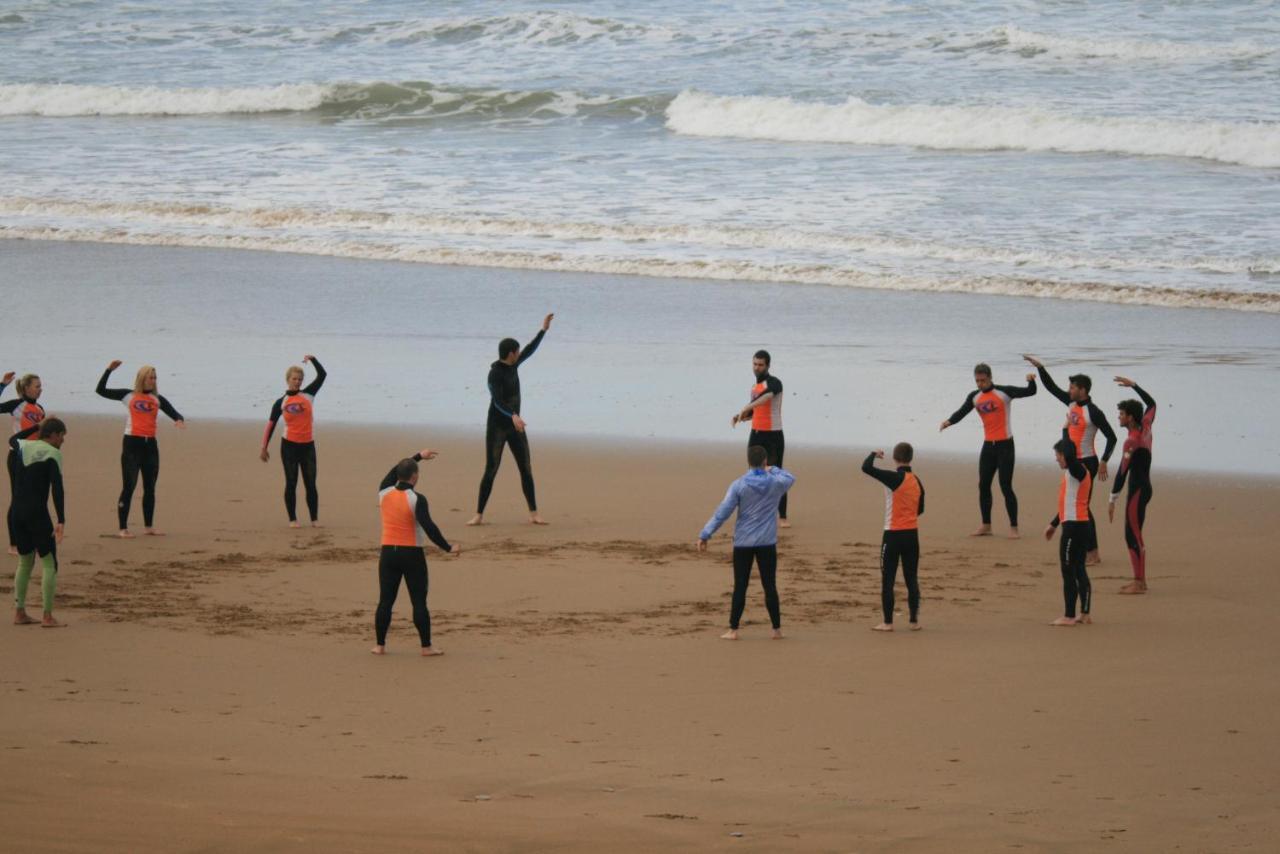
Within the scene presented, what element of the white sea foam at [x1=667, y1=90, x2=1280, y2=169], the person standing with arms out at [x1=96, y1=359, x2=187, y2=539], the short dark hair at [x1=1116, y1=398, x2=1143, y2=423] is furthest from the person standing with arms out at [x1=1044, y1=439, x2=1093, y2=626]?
the white sea foam at [x1=667, y1=90, x2=1280, y2=169]

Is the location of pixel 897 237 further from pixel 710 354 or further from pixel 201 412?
pixel 201 412

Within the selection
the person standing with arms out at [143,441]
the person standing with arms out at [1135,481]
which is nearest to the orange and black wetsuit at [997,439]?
the person standing with arms out at [1135,481]

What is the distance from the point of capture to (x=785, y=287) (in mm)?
25188

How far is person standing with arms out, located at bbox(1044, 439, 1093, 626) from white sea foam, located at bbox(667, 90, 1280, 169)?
975 inches

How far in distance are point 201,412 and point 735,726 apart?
10.7m

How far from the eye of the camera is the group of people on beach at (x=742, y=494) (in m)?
10.4

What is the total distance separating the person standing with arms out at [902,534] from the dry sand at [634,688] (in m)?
0.32

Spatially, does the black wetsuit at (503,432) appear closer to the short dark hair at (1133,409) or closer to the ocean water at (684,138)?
the short dark hair at (1133,409)

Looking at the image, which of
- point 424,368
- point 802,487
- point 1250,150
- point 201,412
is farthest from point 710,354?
point 1250,150

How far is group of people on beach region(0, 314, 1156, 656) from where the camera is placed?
411 inches

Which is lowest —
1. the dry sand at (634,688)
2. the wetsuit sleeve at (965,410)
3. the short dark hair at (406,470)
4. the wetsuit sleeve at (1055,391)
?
the dry sand at (634,688)

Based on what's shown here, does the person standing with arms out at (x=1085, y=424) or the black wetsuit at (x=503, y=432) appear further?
the black wetsuit at (x=503, y=432)

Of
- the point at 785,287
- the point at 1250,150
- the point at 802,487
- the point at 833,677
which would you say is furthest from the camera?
the point at 1250,150

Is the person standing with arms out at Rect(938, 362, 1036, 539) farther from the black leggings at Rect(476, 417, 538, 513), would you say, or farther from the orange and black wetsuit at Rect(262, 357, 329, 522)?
the orange and black wetsuit at Rect(262, 357, 329, 522)
